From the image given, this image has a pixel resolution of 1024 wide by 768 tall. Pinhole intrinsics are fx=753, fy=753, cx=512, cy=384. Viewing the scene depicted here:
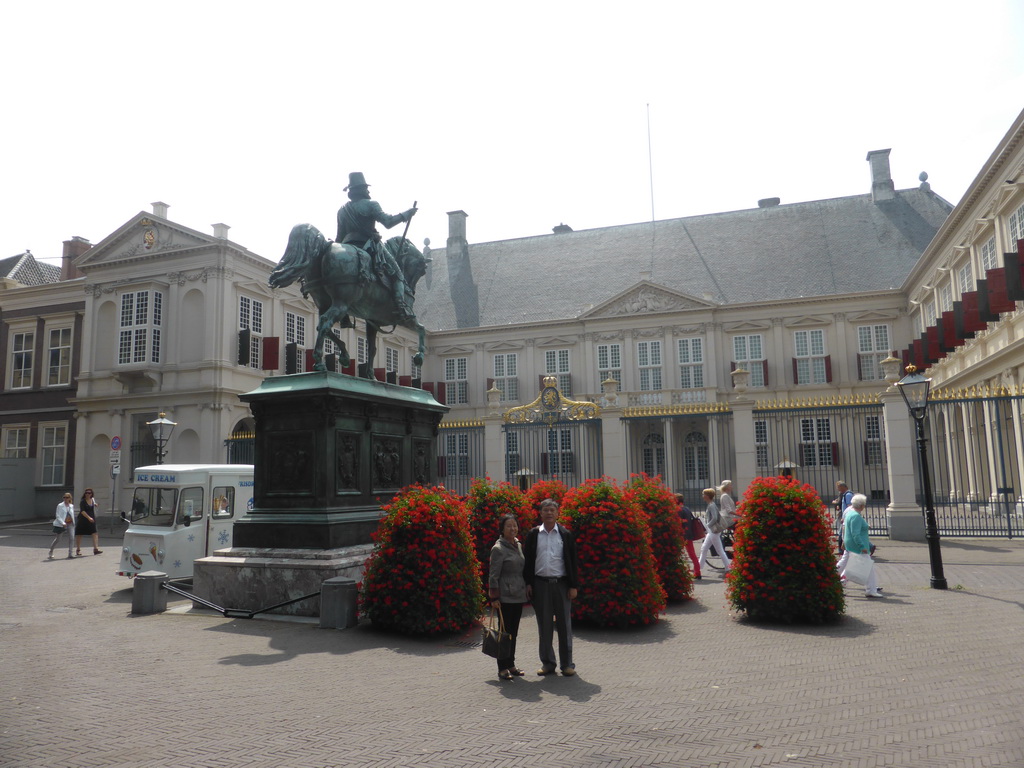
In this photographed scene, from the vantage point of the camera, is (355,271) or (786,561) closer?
(786,561)

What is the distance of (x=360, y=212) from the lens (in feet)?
36.9

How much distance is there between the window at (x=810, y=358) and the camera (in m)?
36.0

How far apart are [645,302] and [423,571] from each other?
31331 mm

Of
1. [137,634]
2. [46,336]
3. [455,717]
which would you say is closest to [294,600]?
[137,634]

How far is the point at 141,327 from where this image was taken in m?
29.4

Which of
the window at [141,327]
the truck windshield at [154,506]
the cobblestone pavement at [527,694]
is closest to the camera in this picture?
the cobblestone pavement at [527,694]

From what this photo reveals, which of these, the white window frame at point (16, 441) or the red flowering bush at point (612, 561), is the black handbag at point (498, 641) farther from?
the white window frame at point (16, 441)

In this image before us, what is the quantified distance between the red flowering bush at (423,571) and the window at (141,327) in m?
24.0

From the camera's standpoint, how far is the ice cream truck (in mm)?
13055

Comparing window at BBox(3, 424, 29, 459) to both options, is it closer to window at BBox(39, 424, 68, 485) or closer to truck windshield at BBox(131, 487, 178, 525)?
window at BBox(39, 424, 68, 485)

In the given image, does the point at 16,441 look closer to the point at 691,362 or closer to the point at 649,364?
the point at 649,364

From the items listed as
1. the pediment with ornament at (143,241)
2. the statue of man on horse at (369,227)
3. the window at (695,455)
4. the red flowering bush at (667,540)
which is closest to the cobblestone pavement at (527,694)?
the red flowering bush at (667,540)

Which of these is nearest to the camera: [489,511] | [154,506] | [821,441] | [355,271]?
[489,511]

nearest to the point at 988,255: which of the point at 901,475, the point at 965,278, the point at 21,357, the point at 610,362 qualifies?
the point at 965,278
